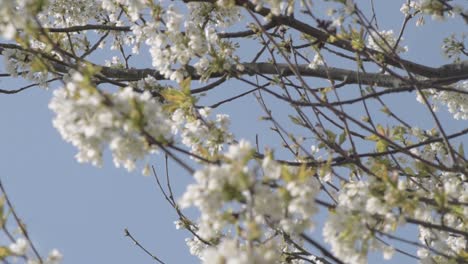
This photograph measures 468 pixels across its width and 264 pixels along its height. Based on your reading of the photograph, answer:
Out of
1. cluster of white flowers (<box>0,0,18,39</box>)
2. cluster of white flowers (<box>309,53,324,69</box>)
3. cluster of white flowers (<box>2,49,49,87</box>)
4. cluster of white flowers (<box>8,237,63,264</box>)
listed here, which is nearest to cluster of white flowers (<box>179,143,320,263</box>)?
cluster of white flowers (<box>8,237,63,264</box>)

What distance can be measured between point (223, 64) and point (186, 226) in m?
2.18

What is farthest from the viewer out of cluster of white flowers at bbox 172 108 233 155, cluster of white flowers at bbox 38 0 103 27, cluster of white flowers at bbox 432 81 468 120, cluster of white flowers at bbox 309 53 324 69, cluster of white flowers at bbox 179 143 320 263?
cluster of white flowers at bbox 38 0 103 27

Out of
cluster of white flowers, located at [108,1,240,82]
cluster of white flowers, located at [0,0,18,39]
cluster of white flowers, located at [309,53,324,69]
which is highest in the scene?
cluster of white flowers, located at [309,53,324,69]

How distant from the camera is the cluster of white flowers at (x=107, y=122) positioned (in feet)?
7.82

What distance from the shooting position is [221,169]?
7.41 feet

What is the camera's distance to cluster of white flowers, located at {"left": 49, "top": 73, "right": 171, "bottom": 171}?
7.82ft

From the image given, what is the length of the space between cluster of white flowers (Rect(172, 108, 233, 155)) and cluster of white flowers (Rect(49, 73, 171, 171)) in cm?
87

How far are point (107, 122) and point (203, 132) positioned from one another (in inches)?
48.1

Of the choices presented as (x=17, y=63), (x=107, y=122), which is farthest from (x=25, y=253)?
(x=17, y=63)

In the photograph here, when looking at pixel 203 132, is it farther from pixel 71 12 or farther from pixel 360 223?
pixel 71 12

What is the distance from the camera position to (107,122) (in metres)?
2.36

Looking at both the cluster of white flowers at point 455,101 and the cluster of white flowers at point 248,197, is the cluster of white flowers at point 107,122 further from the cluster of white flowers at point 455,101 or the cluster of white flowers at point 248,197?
the cluster of white flowers at point 455,101

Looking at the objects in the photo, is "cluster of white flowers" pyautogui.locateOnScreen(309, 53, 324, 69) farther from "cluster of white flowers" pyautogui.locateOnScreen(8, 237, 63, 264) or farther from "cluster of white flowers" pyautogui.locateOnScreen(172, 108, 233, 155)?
"cluster of white flowers" pyautogui.locateOnScreen(8, 237, 63, 264)

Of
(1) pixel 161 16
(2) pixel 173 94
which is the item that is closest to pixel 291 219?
(2) pixel 173 94
